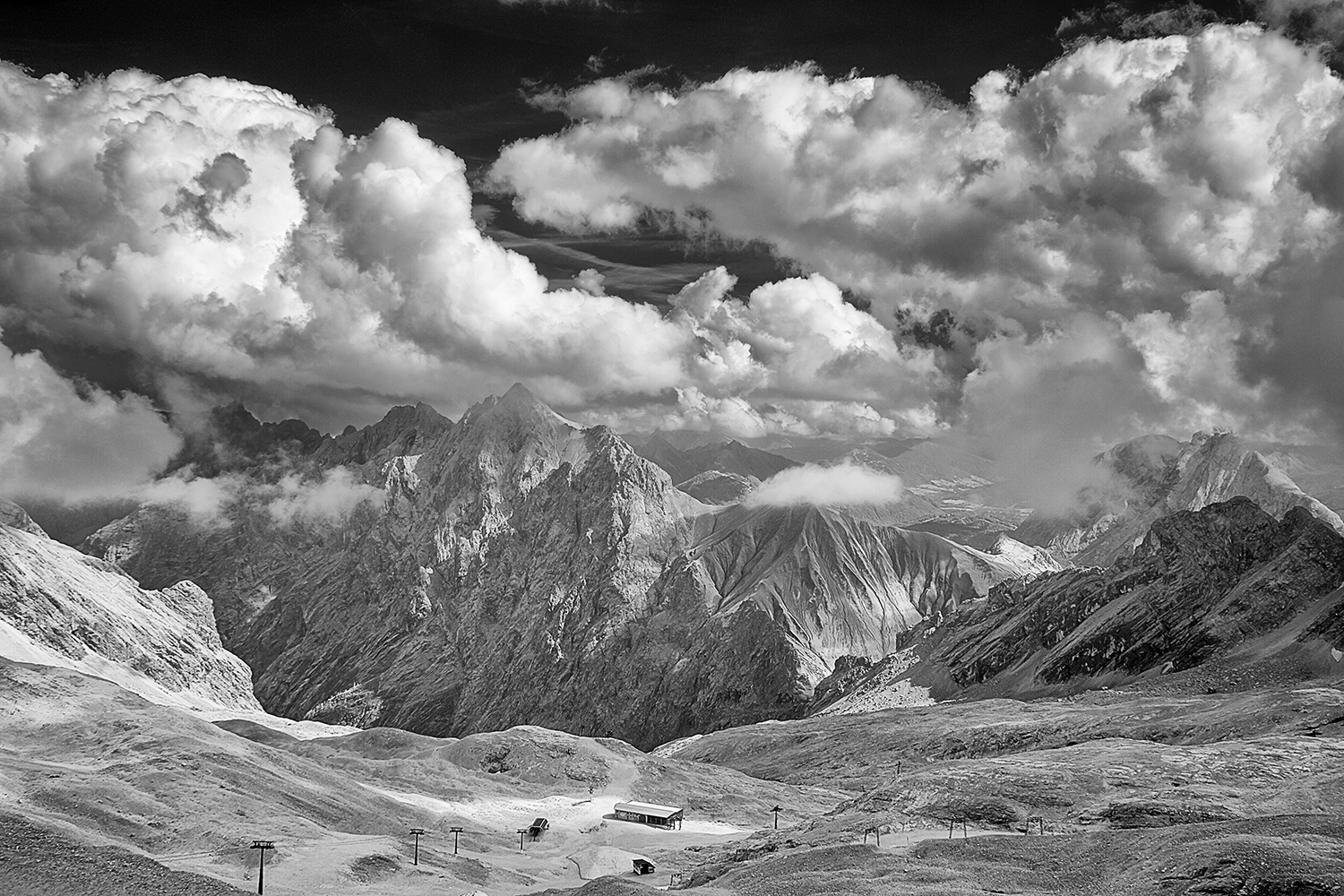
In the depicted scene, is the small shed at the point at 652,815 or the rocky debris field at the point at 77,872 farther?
the small shed at the point at 652,815

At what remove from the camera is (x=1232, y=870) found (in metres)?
58.6

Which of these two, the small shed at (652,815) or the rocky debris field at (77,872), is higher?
the small shed at (652,815)

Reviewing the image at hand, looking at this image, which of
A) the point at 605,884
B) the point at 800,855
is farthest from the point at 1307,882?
the point at 605,884

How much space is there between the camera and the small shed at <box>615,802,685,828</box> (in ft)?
490

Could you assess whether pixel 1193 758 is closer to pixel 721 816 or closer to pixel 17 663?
pixel 721 816

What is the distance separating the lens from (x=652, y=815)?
15012 centimetres

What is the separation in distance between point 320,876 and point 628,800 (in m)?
88.5

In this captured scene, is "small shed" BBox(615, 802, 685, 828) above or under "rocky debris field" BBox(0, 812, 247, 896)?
above

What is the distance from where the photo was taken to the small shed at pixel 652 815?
149 m

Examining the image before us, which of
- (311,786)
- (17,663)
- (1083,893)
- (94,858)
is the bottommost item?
(1083,893)

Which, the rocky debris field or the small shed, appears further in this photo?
the small shed

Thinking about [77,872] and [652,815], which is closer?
[77,872]

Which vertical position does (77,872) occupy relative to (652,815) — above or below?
below

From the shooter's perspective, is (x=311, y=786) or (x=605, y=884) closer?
(x=605, y=884)
